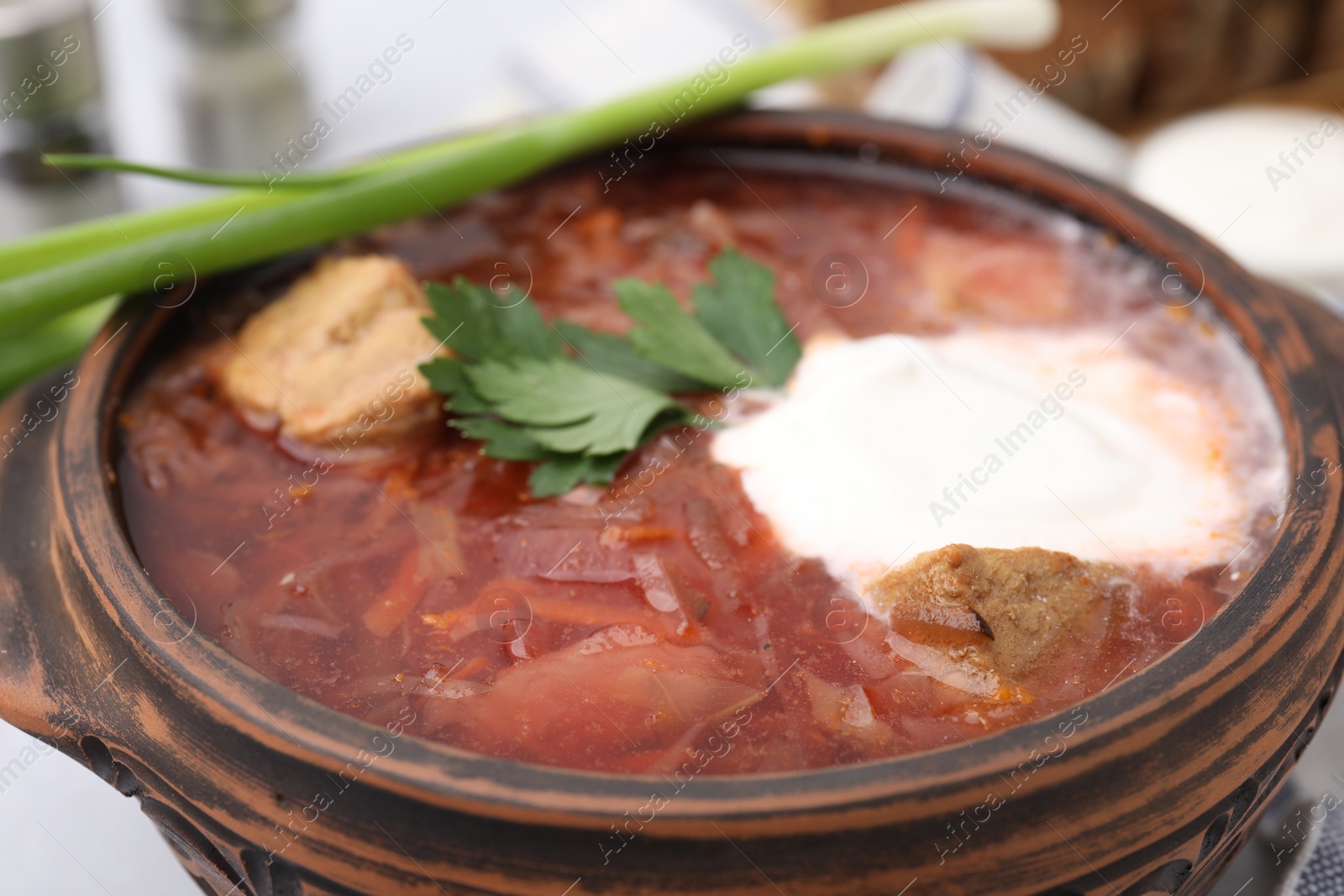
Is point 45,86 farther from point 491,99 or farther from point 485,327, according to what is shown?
point 485,327

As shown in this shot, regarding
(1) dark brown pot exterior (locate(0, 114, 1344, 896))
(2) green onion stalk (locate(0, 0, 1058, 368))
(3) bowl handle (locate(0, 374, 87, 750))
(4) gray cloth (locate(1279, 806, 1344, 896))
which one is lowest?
(4) gray cloth (locate(1279, 806, 1344, 896))

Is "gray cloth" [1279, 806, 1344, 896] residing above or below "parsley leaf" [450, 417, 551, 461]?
below

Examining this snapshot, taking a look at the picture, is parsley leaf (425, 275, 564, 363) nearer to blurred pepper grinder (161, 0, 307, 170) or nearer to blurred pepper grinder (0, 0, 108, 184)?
blurred pepper grinder (0, 0, 108, 184)

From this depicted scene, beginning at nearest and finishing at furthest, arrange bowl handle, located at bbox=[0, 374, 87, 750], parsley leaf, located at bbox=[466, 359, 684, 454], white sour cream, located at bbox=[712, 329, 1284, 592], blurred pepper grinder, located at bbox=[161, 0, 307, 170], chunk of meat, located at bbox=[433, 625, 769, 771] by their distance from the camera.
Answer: chunk of meat, located at bbox=[433, 625, 769, 771]
bowl handle, located at bbox=[0, 374, 87, 750]
white sour cream, located at bbox=[712, 329, 1284, 592]
parsley leaf, located at bbox=[466, 359, 684, 454]
blurred pepper grinder, located at bbox=[161, 0, 307, 170]

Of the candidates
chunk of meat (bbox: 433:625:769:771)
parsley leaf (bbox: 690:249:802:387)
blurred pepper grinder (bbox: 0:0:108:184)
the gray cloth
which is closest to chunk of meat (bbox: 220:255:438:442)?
parsley leaf (bbox: 690:249:802:387)

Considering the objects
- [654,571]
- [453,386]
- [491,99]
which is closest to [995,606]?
[654,571]

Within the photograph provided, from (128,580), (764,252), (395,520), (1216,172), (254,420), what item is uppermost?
(1216,172)

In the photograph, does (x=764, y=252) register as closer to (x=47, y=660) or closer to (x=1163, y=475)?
(x=1163, y=475)

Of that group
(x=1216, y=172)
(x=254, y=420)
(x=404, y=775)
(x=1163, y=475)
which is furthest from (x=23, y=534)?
(x=1216, y=172)
